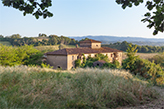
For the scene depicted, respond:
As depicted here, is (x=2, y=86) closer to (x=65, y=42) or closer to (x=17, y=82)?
(x=17, y=82)

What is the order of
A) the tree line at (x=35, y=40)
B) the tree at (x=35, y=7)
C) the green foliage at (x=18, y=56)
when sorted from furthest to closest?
the tree line at (x=35, y=40) → the green foliage at (x=18, y=56) → the tree at (x=35, y=7)

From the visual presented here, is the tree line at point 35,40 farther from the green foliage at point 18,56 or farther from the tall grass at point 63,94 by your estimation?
the tall grass at point 63,94

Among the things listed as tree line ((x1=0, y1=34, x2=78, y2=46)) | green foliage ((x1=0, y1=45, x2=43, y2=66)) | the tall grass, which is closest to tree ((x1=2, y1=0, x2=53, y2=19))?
the tall grass

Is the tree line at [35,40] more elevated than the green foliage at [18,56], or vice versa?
the tree line at [35,40]

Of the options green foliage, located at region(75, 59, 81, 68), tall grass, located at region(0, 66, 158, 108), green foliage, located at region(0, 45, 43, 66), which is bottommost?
green foliage, located at region(75, 59, 81, 68)

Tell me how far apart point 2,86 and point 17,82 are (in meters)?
0.56

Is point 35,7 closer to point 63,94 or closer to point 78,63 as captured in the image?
point 63,94

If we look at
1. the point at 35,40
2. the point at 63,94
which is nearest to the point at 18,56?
the point at 63,94

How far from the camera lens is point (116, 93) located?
5.43 metres

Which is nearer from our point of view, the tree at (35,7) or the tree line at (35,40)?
the tree at (35,7)

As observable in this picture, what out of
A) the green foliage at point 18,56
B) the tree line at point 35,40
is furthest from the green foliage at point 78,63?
the tree line at point 35,40

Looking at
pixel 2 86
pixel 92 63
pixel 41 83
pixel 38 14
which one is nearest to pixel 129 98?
pixel 41 83

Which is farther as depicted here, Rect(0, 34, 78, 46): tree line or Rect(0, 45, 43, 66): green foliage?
Rect(0, 34, 78, 46): tree line

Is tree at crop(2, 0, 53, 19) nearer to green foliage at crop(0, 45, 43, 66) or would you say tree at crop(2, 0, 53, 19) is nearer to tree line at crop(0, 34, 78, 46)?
green foliage at crop(0, 45, 43, 66)
